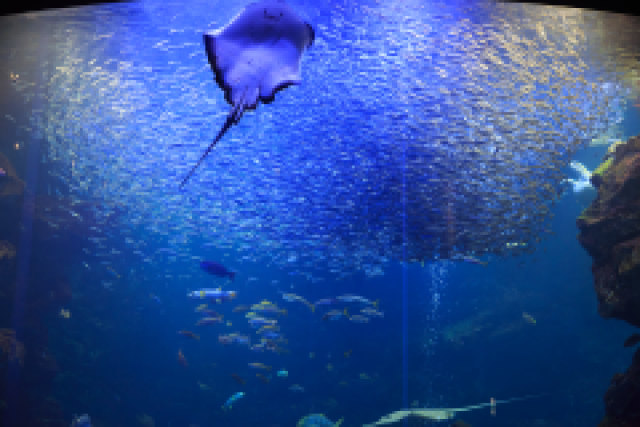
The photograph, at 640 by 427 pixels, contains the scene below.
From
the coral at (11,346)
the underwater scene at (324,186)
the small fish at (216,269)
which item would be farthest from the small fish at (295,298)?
the coral at (11,346)

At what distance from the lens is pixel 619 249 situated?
5777mm

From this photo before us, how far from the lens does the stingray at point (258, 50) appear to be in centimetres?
290

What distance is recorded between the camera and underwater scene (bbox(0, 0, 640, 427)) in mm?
4820

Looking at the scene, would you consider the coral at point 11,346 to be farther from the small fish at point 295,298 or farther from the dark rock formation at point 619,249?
the dark rock formation at point 619,249

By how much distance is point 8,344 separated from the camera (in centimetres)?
740

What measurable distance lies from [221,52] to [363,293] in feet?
53.2

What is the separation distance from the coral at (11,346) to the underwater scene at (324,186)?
4 centimetres

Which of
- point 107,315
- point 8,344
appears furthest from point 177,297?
point 8,344

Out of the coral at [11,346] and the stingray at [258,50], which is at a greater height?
the stingray at [258,50]

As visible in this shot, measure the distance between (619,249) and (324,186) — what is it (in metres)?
5.46

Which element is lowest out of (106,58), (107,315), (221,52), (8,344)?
(8,344)

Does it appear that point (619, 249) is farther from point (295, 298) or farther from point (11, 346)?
point (11, 346)

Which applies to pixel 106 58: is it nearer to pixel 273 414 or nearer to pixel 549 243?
pixel 273 414

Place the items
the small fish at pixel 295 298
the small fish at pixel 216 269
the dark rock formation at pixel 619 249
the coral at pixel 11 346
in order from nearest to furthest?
the dark rock formation at pixel 619 249 < the small fish at pixel 216 269 < the coral at pixel 11 346 < the small fish at pixel 295 298
